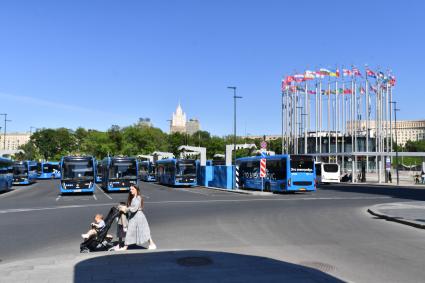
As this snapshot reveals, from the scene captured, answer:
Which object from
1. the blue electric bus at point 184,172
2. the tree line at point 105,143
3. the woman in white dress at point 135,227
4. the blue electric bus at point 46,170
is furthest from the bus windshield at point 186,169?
the tree line at point 105,143

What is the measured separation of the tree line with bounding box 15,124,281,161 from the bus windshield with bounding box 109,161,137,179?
2665 inches

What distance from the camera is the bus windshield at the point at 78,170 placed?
109ft

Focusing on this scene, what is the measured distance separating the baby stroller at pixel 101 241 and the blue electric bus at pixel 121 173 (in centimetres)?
2597

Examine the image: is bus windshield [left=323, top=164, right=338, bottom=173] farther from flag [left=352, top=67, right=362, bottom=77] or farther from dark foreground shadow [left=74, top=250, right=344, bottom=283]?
dark foreground shadow [left=74, top=250, right=344, bottom=283]

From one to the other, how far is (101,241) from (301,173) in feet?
84.8

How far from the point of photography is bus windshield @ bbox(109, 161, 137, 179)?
37.1m

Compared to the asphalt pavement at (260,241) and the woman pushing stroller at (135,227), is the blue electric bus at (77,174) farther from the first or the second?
the woman pushing stroller at (135,227)

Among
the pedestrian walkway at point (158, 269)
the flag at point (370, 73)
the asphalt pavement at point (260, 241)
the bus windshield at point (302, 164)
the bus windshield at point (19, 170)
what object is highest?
the flag at point (370, 73)

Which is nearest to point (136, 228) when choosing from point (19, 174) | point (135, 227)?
point (135, 227)

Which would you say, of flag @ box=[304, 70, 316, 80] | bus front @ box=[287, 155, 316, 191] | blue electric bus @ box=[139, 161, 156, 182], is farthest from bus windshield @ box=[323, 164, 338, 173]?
blue electric bus @ box=[139, 161, 156, 182]

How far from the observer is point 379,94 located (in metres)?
62.1

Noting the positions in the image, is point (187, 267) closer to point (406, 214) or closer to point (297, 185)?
point (406, 214)

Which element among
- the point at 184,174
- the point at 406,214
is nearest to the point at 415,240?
the point at 406,214

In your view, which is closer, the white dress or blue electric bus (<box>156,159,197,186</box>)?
the white dress
